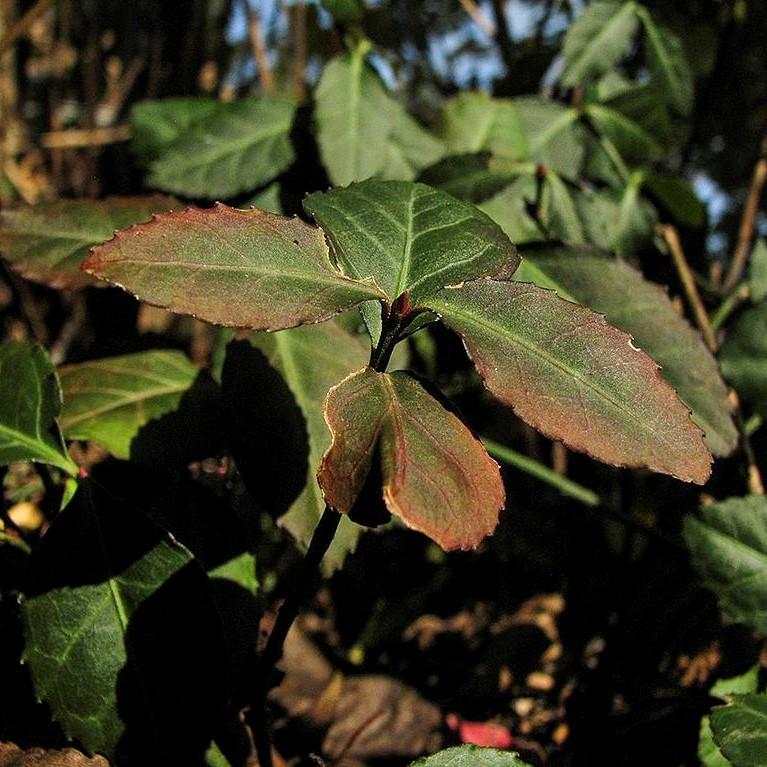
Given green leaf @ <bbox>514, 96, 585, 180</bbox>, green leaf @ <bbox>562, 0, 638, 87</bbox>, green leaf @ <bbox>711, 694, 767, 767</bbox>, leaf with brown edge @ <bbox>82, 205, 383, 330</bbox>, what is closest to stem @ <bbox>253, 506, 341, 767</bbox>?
leaf with brown edge @ <bbox>82, 205, 383, 330</bbox>

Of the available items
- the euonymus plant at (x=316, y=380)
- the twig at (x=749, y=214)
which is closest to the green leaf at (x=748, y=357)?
the euonymus plant at (x=316, y=380)

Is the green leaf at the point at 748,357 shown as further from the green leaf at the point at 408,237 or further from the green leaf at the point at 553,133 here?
the green leaf at the point at 408,237

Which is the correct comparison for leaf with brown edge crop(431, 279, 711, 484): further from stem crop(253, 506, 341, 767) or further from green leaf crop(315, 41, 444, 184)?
green leaf crop(315, 41, 444, 184)

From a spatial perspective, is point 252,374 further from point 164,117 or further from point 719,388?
point 164,117

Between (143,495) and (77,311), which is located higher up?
(143,495)

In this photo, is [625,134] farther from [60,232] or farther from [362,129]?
[60,232]

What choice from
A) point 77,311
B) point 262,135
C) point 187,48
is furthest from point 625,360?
point 187,48
